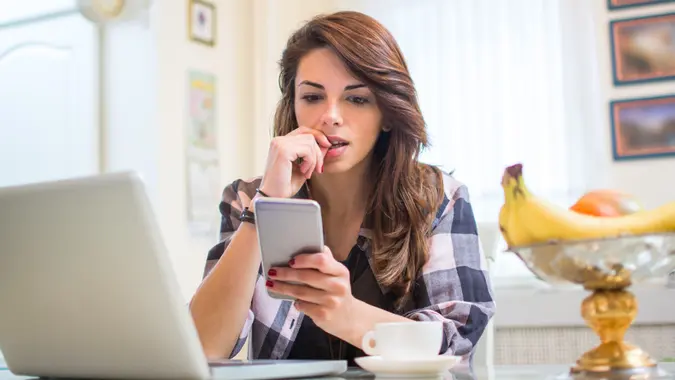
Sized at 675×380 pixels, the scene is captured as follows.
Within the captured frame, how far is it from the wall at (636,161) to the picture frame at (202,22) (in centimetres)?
157

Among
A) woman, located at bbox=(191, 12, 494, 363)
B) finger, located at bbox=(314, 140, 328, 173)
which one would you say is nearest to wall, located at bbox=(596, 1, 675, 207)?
woman, located at bbox=(191, 12, 494, 363)

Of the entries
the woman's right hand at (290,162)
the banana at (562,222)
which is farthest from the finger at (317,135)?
the banana at (562,222)

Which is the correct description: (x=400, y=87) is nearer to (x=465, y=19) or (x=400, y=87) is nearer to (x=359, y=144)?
(x=359, y=144)

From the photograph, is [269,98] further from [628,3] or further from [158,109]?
[628,3]

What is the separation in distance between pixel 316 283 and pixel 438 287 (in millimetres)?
435

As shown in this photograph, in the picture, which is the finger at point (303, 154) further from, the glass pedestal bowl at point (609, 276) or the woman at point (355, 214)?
the glass pedestal bowl at point (609, 276)

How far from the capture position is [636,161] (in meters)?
3.16

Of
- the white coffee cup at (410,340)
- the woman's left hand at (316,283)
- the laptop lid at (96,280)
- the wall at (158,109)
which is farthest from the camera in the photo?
the wall at (158,109)

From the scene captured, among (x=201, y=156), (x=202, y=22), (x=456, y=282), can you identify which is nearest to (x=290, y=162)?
(x=456, y=282)

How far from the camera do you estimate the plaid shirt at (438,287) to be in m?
1.40

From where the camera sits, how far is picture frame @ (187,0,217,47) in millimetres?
3201

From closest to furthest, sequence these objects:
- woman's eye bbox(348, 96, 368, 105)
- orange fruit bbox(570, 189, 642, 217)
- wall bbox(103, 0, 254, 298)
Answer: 1. orange fruit bbox(570, 189, 642, 217)
2. woman's eye bbox(348, 96, 368, 105)
3. wall bbox(103, 0, 254, 298)

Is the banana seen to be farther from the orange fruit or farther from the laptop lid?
the laptop lid

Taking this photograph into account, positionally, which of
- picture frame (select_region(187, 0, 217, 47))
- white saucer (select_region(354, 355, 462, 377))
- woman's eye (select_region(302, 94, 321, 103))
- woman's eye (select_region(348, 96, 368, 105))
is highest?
picture frame (select_region(187, 0, 217, 47))
